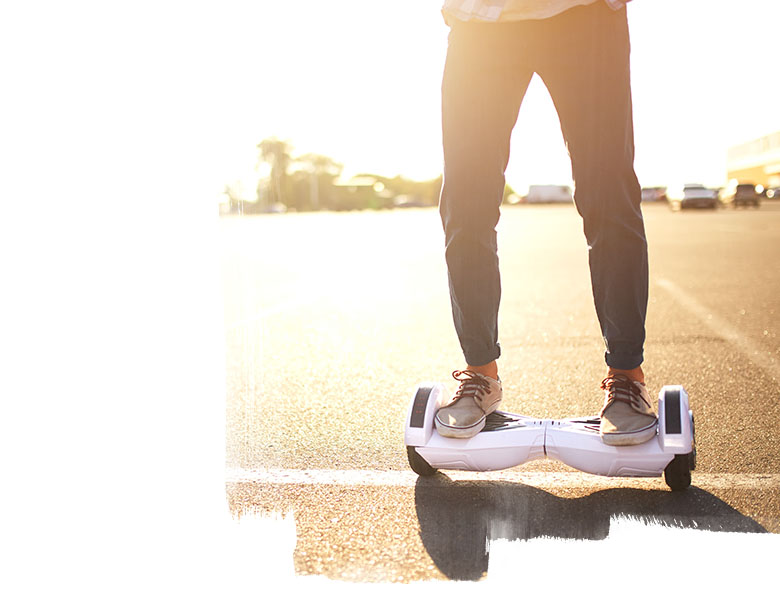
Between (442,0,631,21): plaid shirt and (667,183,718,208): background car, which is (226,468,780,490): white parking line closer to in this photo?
(442,0,631,21): plaid shirt

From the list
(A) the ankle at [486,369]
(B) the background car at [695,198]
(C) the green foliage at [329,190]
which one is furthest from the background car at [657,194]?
(A) the ankle at [486,369]

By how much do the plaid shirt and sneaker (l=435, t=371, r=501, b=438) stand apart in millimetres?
1149

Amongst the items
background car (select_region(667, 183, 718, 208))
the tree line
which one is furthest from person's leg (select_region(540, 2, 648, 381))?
background car (select_region(667, 183, 718, 208))

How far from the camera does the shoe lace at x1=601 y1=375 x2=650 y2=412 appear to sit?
2633 mm

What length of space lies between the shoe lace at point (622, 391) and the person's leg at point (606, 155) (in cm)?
4

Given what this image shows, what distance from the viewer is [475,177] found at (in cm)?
273

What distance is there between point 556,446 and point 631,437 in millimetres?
233

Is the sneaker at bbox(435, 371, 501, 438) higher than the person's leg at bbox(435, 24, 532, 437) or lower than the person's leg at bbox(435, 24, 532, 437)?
lower

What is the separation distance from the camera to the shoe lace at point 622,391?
2.63m

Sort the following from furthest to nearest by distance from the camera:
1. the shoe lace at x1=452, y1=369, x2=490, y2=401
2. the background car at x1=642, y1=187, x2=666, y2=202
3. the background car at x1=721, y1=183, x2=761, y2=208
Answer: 1. the background car at x1=642, y1=187, x2=666, y2=202
2. the background car at x1=721, y1=183, x2=761, y2=208
3. the shoe lace at x1=452, y1=369, x2=490, y2=401

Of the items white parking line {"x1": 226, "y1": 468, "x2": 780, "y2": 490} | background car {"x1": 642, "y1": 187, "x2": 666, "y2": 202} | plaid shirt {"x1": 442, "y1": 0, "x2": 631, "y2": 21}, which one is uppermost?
background car {"x1": 642, "y1": 187, "x2": 666, "y2": 202}

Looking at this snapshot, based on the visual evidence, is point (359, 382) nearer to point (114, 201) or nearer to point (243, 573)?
point (114, 201)

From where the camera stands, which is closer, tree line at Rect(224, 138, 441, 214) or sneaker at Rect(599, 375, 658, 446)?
sneaker at Rect(599, 375, 658, 446)

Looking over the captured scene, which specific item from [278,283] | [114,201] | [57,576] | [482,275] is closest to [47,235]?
[114,201]
